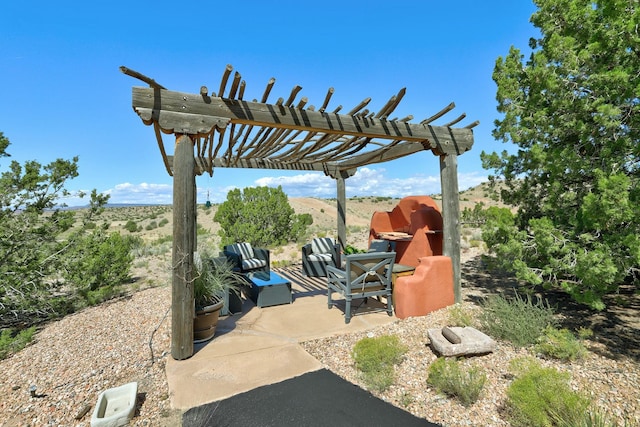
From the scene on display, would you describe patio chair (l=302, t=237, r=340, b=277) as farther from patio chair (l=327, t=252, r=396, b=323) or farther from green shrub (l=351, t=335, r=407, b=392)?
green shrub (l=351, t=335, r=407, b=392)

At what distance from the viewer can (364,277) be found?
468 centimetres

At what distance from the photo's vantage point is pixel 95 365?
3.41 metres

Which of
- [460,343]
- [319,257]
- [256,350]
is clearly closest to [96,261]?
[319,257]

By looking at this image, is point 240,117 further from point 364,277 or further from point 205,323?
point 364,277

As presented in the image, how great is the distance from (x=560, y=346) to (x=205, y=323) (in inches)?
157

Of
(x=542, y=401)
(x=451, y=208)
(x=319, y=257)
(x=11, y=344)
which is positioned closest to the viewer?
(x=542, y=401)

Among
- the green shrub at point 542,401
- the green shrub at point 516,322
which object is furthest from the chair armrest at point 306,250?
the green shrub at point 542,401

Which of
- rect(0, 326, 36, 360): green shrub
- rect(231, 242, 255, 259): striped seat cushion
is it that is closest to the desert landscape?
rect(0, 326, 36, 360): green shrub

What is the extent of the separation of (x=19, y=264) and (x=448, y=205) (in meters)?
7.51

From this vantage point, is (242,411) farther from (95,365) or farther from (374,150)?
(374,150)

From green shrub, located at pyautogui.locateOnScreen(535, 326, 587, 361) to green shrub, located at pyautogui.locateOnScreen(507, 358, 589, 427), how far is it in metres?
0.75

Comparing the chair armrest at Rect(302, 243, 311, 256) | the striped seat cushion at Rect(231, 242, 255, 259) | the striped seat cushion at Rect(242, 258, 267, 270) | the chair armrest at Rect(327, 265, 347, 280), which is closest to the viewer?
the chair armrest at Rect(327, 265, 347, 280)

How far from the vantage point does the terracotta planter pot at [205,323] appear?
3849 millimetres

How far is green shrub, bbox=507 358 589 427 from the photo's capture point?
6.98ft
